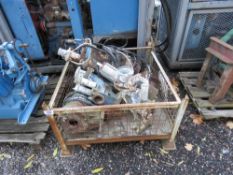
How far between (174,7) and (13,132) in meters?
1.99

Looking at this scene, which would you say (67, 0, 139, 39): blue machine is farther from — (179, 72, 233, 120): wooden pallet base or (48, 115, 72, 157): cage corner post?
(48, 115, 72, 157): cage corner post

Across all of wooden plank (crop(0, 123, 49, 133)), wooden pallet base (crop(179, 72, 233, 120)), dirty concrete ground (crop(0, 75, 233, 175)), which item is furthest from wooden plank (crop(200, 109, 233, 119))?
wooden plank (crop(0, 123, 49, 133))

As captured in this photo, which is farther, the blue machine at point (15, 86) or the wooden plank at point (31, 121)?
the wooden plank at point (31, 121)

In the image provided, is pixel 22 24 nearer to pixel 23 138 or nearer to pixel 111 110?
pixel 23 138

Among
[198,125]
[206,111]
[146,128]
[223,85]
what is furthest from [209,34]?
[146,128]

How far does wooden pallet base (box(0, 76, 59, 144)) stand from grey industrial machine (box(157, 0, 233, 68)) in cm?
155

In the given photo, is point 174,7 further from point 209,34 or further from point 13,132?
point 13,132

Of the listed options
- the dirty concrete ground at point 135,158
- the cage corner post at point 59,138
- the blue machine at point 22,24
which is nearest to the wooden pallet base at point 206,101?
the dirty concrete ground at point 135,158

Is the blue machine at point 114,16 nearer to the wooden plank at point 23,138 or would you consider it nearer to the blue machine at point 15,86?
the blue machine at point 15,86

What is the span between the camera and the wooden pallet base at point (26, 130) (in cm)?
151

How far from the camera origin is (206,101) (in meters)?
1.76

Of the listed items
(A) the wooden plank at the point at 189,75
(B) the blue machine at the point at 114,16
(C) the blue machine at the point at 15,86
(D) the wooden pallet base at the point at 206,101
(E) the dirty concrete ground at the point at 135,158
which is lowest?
(E) the dirty concrete ground at the point at 135,158

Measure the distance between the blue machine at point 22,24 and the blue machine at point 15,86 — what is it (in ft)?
1.27

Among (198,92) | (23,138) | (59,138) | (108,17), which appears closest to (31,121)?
(23,138)
